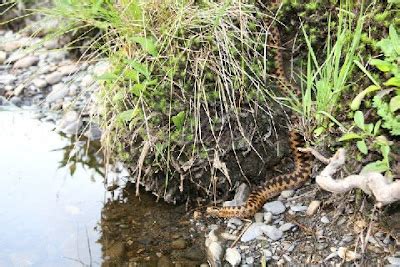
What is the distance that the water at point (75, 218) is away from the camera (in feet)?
14.0

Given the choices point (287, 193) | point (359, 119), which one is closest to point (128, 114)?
point (287, 193)

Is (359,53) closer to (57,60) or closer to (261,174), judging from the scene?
(261,174)

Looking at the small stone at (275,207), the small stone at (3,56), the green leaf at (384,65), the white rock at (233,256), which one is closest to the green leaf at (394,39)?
the green leaf at (384,65)

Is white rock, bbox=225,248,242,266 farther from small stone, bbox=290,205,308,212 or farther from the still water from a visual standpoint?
the still water

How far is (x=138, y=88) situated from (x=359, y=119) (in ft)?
5.03

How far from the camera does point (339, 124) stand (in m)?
3.68

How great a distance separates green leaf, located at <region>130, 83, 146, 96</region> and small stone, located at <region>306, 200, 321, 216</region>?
4.53 feet

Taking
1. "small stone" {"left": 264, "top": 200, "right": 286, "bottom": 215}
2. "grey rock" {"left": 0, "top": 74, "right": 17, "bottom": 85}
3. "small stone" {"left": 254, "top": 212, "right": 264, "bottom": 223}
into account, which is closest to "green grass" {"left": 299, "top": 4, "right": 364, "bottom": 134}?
"small stone" {"left": 264, "top": 200, "right": 286, "bottom": 215}

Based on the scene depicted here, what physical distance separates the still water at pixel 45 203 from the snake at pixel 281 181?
975 mm

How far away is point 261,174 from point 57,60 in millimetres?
3656

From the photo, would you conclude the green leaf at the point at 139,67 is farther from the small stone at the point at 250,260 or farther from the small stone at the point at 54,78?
the small stone at the point at 54,78

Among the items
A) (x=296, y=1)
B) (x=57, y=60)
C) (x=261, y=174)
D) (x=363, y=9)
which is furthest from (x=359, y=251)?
(x=57, y=60)

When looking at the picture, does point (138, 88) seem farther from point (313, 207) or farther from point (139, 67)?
point (313, 207)

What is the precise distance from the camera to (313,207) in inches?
161
